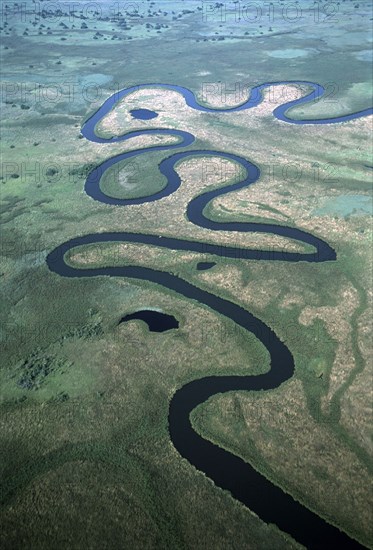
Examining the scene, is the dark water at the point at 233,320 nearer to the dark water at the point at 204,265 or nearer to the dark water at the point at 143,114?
the dark water at the point at 204,265

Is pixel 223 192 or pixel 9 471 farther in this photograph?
pixel 223 192

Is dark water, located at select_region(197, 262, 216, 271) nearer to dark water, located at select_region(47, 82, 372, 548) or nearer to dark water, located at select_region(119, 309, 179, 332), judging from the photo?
dark water, located at select_region(47, 82, 372, 548)

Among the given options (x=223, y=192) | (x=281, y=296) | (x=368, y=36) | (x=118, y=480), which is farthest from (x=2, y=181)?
(x=368, y=36)

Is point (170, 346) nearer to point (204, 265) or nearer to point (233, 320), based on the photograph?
point (233, 320)

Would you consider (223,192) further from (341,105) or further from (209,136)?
(341,105)

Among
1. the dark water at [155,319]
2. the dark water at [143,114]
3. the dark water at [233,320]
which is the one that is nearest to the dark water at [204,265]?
the dark water at [233,320]

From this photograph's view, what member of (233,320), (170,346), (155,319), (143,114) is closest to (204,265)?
(233,320)
